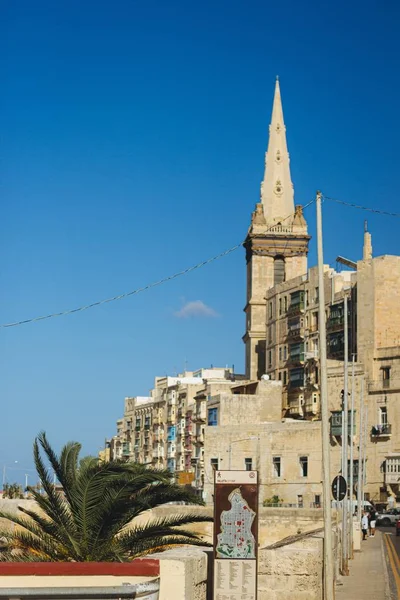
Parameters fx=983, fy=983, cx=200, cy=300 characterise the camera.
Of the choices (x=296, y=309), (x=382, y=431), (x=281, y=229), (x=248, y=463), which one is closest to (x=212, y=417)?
(x=248, y=463)

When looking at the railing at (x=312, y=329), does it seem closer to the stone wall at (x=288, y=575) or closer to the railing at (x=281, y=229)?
the railing at (x=281, y=229)

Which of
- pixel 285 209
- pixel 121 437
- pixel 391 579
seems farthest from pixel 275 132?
pixel 391 579

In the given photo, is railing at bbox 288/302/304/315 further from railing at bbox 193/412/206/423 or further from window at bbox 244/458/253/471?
window at bbox 244/458/253/471

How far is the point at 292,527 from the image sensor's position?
37.6 m

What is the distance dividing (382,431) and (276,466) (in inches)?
351

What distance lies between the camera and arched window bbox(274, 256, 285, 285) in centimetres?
10219

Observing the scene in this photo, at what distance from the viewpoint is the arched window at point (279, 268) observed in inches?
4023

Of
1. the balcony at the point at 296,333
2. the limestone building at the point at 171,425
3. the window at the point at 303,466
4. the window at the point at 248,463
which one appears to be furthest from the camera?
the limestone building at the point at 171,425

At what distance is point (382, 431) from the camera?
236 feet

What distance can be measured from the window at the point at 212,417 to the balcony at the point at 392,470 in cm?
1567

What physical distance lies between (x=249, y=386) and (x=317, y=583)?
72498 millimetres

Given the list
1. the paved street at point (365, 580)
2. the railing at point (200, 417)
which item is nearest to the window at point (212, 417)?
the railing at point (200, 417)

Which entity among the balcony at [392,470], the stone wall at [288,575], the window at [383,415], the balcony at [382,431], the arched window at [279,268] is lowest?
the stone wall at [288,575]

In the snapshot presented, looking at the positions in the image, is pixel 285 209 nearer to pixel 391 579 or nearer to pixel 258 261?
pixel 258 261
